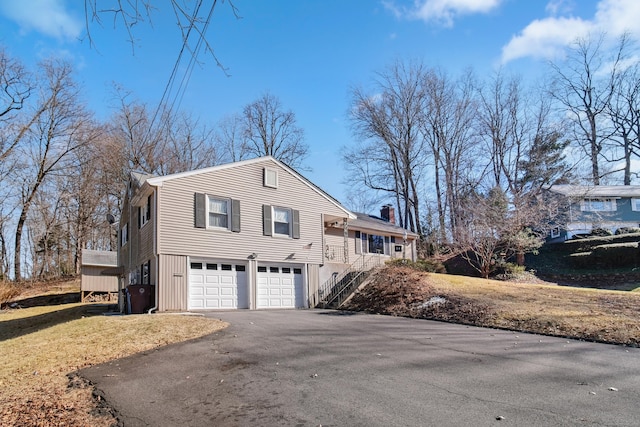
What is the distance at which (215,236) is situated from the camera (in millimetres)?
17562

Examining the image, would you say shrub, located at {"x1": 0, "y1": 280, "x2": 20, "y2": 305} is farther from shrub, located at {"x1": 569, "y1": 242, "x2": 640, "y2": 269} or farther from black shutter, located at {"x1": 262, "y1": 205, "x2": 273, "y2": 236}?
shrub, located at {"x1": 569, "y1": 242, "x2": 640, "y2": 269}

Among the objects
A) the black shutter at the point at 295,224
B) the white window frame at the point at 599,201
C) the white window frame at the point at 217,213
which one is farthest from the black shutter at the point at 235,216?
the white window frame at the point at 599,201

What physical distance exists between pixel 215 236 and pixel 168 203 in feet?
7.33

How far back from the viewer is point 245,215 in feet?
61.3

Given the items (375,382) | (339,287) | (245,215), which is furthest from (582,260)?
(375,382)

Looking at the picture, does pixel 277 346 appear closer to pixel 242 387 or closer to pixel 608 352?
pixel 242 387

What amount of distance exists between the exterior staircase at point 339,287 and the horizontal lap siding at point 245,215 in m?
1.40

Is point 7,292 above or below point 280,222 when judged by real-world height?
below

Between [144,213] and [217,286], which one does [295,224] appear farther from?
[144,213]

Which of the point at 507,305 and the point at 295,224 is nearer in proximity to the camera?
the point at 507,305

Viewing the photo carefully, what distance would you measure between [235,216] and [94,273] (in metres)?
15.3

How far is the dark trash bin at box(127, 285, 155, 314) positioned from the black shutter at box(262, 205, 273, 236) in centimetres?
528

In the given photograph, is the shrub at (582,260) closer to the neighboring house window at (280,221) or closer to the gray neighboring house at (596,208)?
the gray neighboring house at (596,208)

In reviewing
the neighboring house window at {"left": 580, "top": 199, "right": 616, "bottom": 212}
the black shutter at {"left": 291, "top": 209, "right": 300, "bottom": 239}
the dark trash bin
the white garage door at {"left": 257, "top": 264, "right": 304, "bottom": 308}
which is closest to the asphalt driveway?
the dark trash bin
